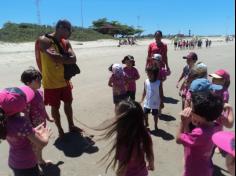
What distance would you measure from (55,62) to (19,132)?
2412 millimetres

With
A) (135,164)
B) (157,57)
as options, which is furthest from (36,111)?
(157,57)

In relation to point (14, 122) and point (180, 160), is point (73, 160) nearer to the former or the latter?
point (180, 160)

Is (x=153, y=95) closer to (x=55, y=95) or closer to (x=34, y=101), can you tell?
(x=55, y=95)

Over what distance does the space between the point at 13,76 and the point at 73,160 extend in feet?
30.3

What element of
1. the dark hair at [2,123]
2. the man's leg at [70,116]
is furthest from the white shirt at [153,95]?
the dark hair at [2,123]

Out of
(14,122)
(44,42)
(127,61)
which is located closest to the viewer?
(14,122)

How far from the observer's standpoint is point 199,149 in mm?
3195

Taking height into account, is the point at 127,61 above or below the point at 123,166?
above

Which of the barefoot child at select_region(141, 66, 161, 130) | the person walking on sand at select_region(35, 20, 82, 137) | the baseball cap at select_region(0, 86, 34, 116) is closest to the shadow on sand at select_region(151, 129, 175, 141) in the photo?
the barefoot child at select_region(141, 66, 161, 130)

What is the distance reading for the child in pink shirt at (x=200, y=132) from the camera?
3072mm

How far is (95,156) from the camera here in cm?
543

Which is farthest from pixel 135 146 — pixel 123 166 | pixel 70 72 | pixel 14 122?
pixel 70 72

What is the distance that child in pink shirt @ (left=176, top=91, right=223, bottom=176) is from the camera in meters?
3.07

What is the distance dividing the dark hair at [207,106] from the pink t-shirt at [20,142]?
1.53 m
